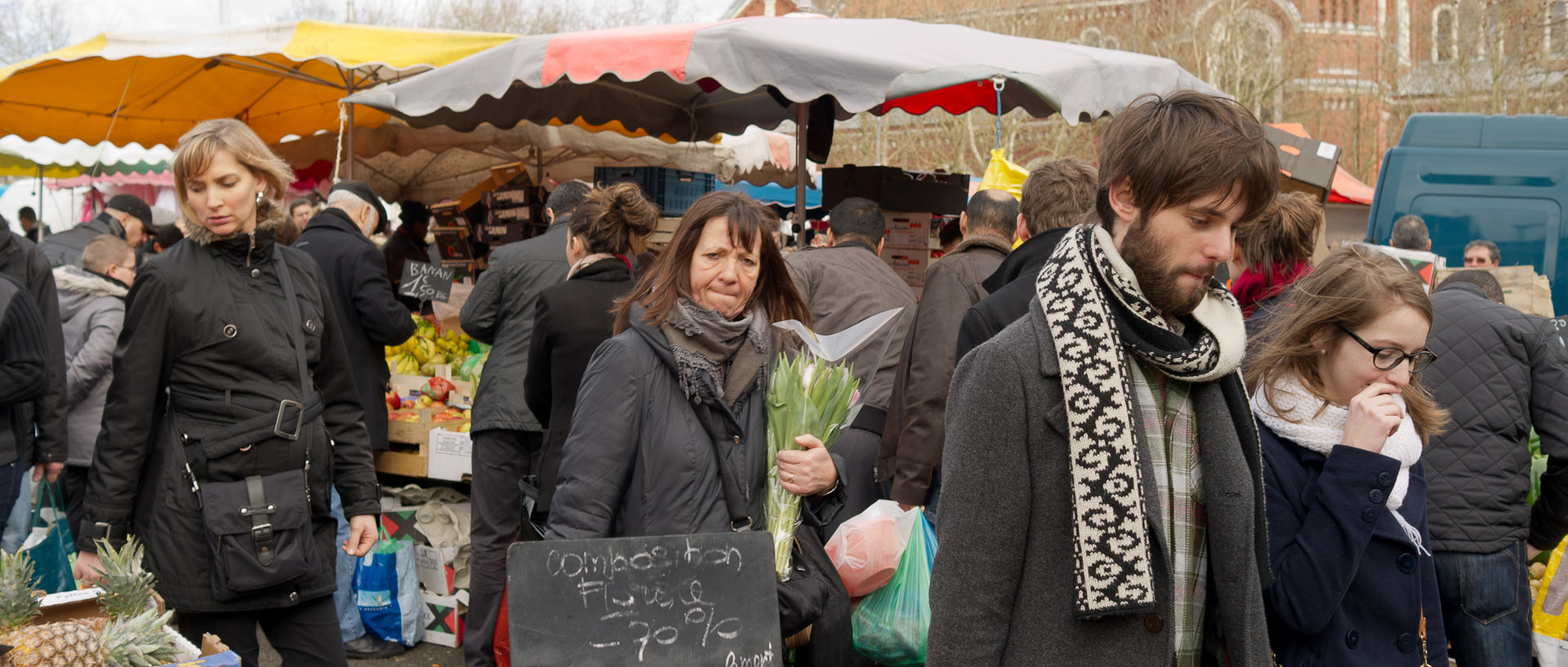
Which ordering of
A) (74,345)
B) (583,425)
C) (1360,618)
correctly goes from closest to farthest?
(1360,618)
(583,425)
(74,345)

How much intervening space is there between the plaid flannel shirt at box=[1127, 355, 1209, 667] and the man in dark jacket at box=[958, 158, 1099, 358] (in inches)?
59.7

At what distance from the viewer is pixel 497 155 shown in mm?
9062

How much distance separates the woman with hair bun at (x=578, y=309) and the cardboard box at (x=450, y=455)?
1504mm

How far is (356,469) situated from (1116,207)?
247cm

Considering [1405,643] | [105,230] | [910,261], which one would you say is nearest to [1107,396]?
[1405,643]

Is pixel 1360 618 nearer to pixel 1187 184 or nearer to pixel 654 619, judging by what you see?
pixel 1187 184

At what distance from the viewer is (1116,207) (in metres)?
1.76

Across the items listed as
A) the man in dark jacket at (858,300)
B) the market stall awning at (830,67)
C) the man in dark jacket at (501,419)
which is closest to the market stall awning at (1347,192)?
the market stall awning at (830,67)

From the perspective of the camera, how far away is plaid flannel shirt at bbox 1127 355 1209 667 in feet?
5.73

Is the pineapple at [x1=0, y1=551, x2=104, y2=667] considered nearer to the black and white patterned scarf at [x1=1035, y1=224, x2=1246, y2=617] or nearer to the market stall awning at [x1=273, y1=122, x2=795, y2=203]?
the black and white patterned scarf at [x1=1035, y1=224, x2=1246, y2=617]

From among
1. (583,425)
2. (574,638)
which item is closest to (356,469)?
(583,425)

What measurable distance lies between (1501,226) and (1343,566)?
5.27 m

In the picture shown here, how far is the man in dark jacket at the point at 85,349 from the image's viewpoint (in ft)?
17.1

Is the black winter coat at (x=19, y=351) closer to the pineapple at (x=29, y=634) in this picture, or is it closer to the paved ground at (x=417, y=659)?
the pineapple at (x=29, y=634)
